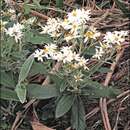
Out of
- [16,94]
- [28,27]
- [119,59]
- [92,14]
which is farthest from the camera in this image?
[92,14]

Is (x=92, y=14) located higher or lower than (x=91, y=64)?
higher

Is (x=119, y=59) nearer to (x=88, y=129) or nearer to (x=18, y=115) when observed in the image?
(x=88, y=129)

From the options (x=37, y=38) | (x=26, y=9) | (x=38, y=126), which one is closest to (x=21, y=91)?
(x=38, y=126)

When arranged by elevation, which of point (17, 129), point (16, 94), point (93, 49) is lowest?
point (17, 129)

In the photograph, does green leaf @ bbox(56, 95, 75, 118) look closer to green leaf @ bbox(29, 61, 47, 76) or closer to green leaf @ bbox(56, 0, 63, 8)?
green leaf @ bbox(29, 61, 47, 76)

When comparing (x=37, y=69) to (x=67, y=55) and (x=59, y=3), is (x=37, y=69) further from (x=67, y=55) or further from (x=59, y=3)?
(x=59, y=3)

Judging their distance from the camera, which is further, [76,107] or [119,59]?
[119,59]

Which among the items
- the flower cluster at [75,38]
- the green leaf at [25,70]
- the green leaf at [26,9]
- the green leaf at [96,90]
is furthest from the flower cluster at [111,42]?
the green leaf at [26,9]

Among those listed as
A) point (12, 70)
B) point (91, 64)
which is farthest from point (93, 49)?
point (12, 70)
